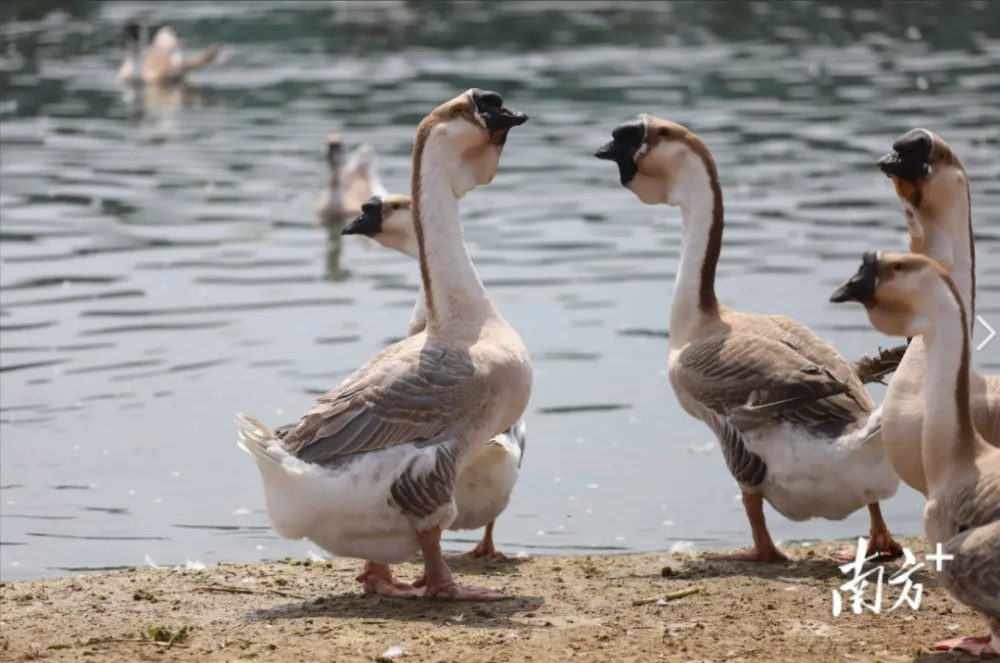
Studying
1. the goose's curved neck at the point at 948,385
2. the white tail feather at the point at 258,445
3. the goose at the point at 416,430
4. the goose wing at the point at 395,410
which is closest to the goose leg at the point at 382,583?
the goose at the point at 416,430

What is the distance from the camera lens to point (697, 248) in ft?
27.7

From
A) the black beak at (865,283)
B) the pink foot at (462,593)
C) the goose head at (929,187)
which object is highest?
the goose head at (929,187)

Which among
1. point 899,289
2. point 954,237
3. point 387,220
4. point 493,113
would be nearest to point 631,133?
point 493,113

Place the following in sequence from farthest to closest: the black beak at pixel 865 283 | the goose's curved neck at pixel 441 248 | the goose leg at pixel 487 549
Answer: the goose leg at pixel 487 549 → the goose's curved neck at pixel 441 248 → the black beak at pixel 865 283

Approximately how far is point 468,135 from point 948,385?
2543 millimetres

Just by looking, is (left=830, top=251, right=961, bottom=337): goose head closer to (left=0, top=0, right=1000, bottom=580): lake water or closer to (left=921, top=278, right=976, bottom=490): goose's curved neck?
(left=921, top=278, right=976, bottom=490): goose's curved neck

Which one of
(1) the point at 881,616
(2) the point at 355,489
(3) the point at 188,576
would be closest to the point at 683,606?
(1) the point at 881,616

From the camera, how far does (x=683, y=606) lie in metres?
6.81

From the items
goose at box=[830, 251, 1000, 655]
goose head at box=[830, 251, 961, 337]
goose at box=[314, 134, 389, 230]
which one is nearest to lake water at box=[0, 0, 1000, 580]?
goose at box=[314, 134, 389, 230]

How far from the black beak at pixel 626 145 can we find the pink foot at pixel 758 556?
1919 millimetres

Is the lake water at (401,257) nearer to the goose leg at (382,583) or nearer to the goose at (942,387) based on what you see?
the goose leg at (382,583)

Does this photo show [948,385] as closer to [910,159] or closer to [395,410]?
[910,159]

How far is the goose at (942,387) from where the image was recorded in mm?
5672

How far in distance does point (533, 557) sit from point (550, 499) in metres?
1.62
